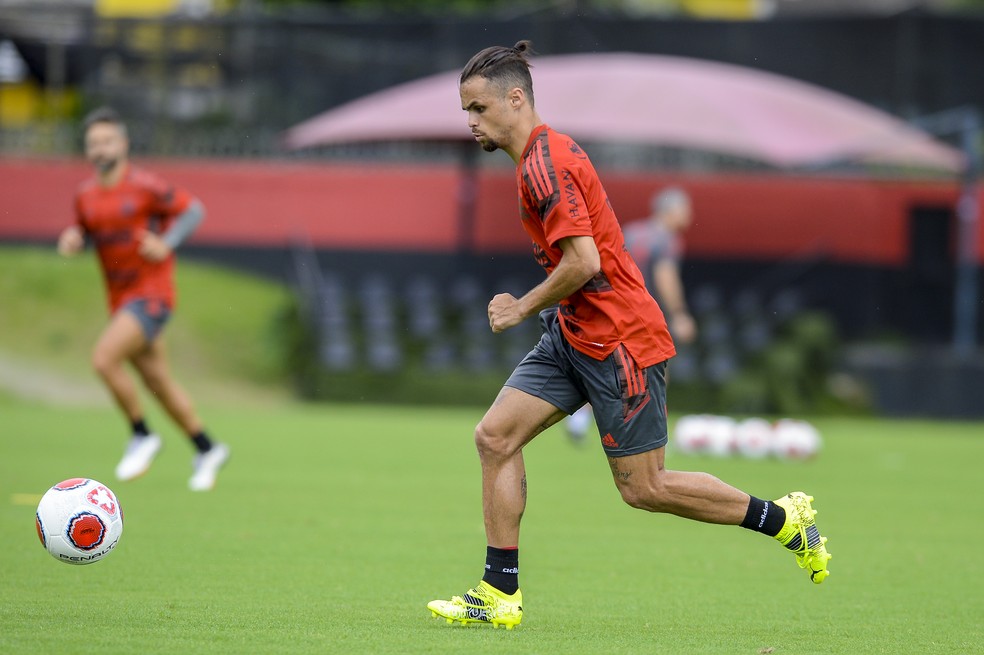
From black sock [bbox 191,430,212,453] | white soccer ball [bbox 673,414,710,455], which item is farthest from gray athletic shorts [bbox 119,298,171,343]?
white soccer ball [bbox 673,414,710,455]

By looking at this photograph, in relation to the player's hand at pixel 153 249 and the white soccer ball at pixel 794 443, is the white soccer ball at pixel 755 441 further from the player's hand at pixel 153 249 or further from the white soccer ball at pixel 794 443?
the player's hand at pixel 153 249

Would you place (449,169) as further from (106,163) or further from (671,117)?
(106,163)

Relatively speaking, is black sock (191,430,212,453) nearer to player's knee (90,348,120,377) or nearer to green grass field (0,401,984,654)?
green grass field (0,401,984,654)

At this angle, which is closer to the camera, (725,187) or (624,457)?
(624,457)

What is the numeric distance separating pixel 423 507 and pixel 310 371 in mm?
10219

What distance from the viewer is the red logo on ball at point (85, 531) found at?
6.05m

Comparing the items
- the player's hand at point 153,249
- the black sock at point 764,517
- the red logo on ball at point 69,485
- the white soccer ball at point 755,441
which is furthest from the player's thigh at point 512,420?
the white soccer ball at point 755,441

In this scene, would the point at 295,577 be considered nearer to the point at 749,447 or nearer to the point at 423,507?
the point at 423,507

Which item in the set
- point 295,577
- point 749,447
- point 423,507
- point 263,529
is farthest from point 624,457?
point 749,447

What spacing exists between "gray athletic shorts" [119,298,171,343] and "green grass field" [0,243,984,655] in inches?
45.6

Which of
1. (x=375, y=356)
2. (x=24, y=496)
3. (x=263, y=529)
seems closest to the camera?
(x=263, y=529)

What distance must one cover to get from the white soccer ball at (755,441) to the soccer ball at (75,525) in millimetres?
8675

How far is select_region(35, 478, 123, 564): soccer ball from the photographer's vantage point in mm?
6051

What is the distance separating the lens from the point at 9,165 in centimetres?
2377
